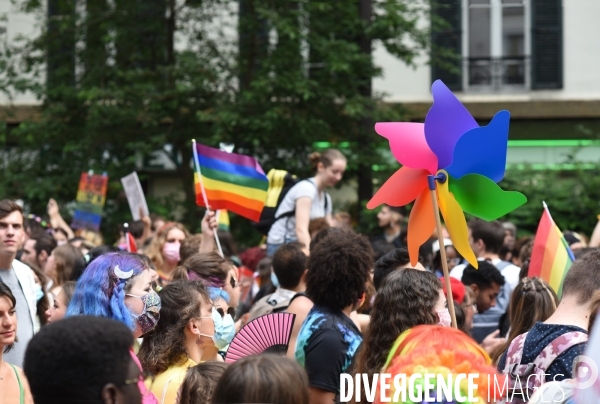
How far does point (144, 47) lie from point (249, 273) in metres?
5.39

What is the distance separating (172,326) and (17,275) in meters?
1.81

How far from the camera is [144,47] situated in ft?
40.4

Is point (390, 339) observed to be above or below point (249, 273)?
above

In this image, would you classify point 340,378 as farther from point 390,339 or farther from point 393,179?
point 393,179

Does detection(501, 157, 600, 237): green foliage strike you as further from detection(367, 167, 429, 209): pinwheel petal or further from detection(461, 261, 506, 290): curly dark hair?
detection(367, 167, 429, 209): pinwheel petal

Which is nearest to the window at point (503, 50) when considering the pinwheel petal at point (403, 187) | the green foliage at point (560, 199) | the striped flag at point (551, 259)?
the green foliage at point (560, 199)

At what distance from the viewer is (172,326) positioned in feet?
12.9

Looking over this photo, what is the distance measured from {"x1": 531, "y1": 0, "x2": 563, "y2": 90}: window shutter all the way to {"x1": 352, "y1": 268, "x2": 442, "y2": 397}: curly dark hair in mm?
12779

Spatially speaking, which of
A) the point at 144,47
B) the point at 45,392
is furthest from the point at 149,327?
the point at 144,47

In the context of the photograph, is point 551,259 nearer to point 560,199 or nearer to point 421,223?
point 421,223

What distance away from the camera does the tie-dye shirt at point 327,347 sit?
3930mm

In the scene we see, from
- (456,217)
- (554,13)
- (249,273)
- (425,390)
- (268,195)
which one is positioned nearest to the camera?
(425,390)

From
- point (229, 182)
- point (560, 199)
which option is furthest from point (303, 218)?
point (560, 199)

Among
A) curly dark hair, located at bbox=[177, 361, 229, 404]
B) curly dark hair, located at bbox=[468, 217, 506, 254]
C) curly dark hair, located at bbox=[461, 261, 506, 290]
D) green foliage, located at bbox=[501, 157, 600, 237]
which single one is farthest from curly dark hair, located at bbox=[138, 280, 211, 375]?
green foliage, located at bbox=[501, 157, 600, 237]
